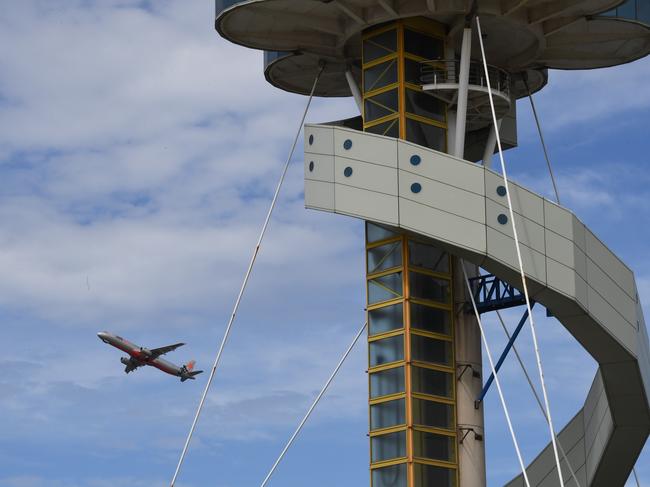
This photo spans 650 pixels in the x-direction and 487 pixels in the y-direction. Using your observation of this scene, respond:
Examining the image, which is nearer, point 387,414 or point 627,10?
point 387,414

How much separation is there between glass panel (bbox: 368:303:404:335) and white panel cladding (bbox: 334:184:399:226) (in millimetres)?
3390

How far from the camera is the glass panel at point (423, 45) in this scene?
51250mm

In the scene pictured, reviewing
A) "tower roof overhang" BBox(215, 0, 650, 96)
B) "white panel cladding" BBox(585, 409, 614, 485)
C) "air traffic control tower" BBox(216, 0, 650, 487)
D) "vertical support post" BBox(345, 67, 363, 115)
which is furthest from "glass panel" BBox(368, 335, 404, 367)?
"tower roof overhang" BBox(215, 0, 650, 96)

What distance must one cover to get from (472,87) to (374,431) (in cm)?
1092

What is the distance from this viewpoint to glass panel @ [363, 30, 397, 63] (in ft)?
168

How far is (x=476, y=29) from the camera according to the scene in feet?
166

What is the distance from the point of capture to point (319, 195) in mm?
48281

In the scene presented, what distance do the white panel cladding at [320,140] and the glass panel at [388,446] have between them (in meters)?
8.43

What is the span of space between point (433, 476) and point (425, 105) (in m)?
11.4

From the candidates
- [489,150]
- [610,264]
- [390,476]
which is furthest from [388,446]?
[489,150]

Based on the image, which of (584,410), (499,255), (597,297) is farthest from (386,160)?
(584,410)

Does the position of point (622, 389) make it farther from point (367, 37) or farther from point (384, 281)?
point (367, 37)

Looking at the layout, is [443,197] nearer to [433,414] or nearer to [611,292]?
[611,292]

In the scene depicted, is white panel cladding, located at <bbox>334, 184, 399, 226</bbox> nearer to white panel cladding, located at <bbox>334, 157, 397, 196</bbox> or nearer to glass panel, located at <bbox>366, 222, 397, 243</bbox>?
white panel cladding, located at <bbox>334, 157, 397, 196</bbox>
